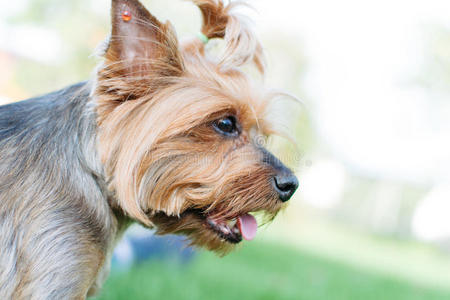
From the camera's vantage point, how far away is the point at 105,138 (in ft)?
9.62

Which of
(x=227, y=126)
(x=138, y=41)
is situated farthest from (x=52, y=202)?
A: (x=227, y=126)

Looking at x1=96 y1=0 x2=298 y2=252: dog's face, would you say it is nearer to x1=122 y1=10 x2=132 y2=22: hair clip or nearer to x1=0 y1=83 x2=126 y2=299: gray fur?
x1=122 y1=10 x2=132 y2=22: hair clip

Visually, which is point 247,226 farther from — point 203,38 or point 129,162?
point 203,38

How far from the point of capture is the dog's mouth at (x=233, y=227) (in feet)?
10.7

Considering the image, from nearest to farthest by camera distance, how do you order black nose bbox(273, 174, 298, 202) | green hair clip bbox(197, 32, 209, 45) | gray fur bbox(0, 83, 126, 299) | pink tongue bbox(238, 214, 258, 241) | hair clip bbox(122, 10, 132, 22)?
gray fur bbox(0, 83, 126, 299) < hair clip bbox(122, 10, 132, 22) < black nose bbox(273, 174, 298, 202) < pink tongue bbox(238, 214, 258, 241) < green hair clip bbox(197, 32, 209, 45)

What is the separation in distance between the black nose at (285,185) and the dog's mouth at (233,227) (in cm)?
28

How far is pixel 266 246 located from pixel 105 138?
8.43 metres

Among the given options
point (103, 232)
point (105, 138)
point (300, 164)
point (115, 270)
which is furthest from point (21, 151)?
point (115, 270)

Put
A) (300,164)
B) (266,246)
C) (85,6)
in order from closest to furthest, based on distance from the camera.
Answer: (300,164)
(266,246)
(85,6)

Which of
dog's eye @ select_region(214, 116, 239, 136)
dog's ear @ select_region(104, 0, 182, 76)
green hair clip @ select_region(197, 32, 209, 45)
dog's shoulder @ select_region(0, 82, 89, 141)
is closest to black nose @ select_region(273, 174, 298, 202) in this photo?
dog's eye @ select_region(214, 116, 239, 136)

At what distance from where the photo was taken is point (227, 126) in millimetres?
3240

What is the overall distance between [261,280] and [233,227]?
161 inches

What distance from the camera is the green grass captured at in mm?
5367

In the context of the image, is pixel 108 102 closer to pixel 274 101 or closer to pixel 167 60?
pixel 167 60
